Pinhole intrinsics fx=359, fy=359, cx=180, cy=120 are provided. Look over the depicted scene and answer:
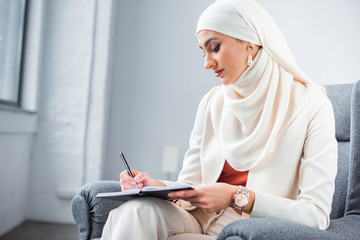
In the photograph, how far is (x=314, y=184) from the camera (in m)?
1.12

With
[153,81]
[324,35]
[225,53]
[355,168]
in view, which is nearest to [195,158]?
[225,53]

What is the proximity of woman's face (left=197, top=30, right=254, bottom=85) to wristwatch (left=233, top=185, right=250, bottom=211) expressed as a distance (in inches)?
18.3

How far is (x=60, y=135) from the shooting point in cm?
296

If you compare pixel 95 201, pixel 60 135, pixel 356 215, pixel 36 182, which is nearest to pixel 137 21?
pixel 60 135

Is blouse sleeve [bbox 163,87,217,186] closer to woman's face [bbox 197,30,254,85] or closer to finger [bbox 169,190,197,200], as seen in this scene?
woman's face [bbox 197,30,254,85]

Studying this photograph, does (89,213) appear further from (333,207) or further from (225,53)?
(333,207)

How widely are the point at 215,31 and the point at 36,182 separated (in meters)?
2.24

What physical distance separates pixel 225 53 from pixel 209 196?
1.80ft

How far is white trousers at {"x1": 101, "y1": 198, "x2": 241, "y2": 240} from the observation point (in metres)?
1.05

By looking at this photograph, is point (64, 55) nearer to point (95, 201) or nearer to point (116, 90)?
point (116, 90)

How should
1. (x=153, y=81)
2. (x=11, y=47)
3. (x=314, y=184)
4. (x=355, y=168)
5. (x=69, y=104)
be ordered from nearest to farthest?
(x=314, y=184), (x=355, y=168), (x=11, y=47), (x=69, y=104), (x=153, y=81)

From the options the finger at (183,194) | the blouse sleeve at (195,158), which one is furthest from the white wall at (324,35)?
the finger at (183,194)

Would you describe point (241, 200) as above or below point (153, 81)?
below

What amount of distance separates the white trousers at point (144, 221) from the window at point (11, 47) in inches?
75.6
